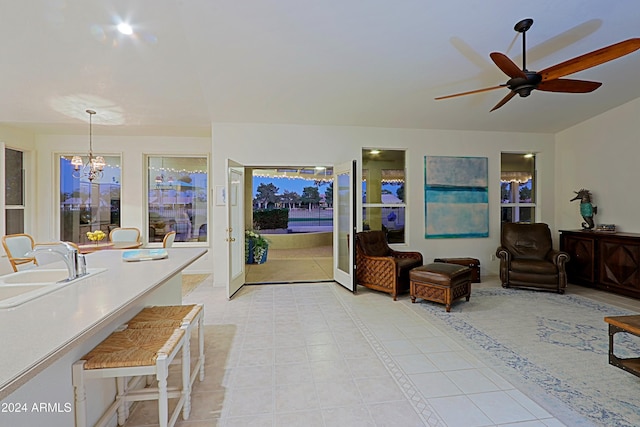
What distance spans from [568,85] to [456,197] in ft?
9.31

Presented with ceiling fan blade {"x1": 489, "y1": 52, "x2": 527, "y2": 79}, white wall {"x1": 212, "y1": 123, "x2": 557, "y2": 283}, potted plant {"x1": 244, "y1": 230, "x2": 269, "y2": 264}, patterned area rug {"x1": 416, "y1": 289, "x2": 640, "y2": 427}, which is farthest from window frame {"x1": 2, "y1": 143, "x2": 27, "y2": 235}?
ceiling fan blade {"x1": 489, "y1": 52, "x2": 527, "y2": 79}

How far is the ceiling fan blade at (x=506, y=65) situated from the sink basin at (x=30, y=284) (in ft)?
11.0

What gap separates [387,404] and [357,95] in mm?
3688

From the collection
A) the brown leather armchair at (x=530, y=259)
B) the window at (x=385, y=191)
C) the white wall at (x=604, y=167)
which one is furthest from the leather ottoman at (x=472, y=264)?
the white wall at (x=604, y=167)

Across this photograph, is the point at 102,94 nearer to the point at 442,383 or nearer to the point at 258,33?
the point at 258,33

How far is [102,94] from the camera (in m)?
4.14

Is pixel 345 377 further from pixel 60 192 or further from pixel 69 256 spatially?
pixel 60 192

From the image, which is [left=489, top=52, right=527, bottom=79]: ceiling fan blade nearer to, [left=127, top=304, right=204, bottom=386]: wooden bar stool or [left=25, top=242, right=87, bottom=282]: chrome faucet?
[left=127, top=304, right=204, bottom=386]: wooden bar stool

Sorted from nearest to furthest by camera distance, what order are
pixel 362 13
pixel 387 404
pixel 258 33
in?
pixel 387 404 < pixel 362 13 < pixel 258 33

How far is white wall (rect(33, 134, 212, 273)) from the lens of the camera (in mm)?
5676

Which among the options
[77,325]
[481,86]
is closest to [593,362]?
[481,86]

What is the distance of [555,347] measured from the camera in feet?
9.28

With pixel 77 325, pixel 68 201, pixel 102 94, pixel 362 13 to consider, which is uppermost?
pixel 362 13

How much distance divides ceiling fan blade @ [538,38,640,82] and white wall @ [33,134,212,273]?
5.45 m
